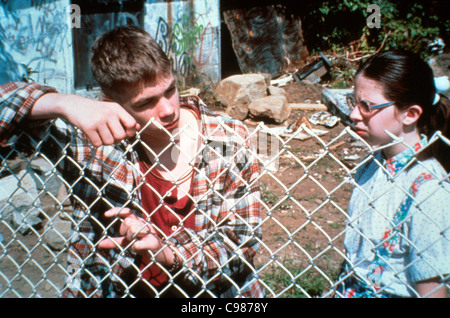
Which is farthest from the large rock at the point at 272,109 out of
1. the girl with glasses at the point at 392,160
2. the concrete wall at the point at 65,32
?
the girl with glasses at the point at 392,160

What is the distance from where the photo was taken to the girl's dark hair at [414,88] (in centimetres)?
174

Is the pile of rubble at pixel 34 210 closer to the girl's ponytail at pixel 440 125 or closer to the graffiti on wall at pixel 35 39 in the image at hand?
the graffiti on wall at pixel 35 39

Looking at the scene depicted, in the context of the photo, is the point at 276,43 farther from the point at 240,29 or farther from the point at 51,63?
the point at 51,63

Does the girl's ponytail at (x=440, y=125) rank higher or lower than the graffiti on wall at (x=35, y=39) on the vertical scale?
lower

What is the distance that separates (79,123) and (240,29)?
328 inches

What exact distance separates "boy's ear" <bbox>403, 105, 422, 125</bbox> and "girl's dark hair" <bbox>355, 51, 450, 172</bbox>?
27mm

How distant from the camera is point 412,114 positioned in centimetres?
172

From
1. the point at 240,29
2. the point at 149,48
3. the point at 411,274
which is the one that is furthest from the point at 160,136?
the point at 240,29

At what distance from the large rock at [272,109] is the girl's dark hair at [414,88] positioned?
5.07 metres

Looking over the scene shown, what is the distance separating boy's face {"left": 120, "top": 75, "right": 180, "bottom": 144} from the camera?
1750 millimetres

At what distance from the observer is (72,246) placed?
1.88 m
